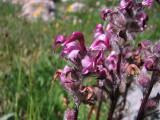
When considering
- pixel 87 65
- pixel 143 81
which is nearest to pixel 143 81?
pixel 143 81

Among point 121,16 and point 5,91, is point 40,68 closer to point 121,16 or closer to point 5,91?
point 5,91

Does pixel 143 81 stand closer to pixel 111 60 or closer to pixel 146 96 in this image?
pixel 146 96

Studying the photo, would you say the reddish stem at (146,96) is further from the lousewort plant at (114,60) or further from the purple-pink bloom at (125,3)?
the purple-pink bloom at (125,3)

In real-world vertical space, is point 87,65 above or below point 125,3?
below

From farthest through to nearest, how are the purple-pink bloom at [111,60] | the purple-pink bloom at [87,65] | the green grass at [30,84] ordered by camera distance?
the green grass at [30,84] < the purple-pink bloom at [111,60] < the purple-pink bloom at [87,65]

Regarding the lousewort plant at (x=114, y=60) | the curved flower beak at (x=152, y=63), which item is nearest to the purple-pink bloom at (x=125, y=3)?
the lousewort plant at (x=114, y=60)

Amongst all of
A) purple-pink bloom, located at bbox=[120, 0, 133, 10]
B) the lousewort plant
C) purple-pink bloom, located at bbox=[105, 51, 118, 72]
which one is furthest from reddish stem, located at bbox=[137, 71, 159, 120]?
purple-pink bloom, located at bbox=[120, 0, 133, 10]

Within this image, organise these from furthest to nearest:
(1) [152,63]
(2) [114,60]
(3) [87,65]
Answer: (2) [114,60] → (1) [152,63] → (3) [87,65]

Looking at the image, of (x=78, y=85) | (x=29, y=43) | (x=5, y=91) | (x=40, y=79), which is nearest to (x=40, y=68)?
(x=40, y=79)
